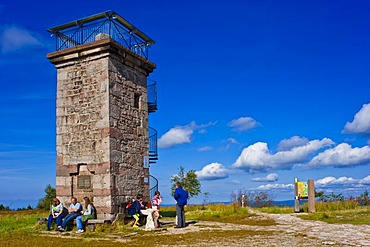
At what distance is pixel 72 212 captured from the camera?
13.3 meters

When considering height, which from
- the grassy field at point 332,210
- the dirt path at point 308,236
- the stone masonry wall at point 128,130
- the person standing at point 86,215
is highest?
the stone masonry wall at point 128,130

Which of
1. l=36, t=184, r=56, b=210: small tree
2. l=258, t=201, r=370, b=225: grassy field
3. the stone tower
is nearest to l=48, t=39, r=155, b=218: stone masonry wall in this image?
the stone tower

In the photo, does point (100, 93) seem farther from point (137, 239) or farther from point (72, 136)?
point (137, 239)

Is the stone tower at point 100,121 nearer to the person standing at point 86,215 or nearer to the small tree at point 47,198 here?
the person standing at point 86,215

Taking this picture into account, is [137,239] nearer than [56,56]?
Yes

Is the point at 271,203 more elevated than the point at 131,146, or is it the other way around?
the point at 131,146

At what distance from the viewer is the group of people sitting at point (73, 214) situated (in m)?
13.1

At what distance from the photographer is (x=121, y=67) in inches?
597

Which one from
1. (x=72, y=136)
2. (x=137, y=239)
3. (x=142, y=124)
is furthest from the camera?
(x=142, y=124)

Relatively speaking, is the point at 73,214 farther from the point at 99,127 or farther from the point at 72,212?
the point at 99,127

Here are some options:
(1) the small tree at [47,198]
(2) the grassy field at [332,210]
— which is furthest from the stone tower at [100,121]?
(1) the small tree at [47,198]

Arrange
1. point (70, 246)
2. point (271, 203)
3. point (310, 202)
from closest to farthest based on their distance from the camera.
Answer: point (70, 246) < point (310, 202) < point (271, 203)

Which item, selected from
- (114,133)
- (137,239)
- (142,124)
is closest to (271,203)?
(142,124)

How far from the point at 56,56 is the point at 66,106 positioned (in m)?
→ 2.05
